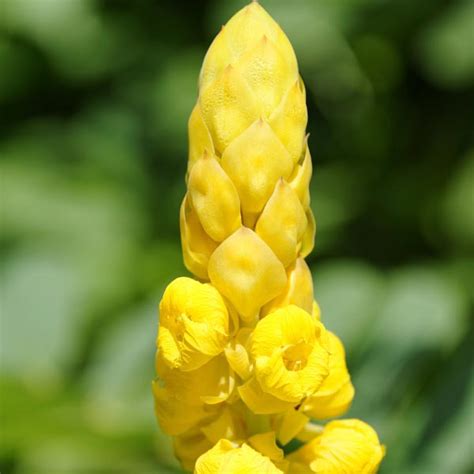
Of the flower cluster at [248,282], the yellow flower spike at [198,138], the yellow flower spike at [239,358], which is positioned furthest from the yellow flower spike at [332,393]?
the yellow flower spike at [198,138]

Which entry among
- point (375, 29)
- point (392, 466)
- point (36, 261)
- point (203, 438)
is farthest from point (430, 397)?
point (375, 29)

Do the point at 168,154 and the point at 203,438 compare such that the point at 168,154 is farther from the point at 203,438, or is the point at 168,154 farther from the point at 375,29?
the point at 203,438

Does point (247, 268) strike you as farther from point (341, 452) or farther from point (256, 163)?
point (341, 452)

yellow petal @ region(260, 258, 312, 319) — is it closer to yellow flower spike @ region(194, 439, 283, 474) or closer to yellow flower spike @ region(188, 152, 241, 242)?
yellow flower spike @ region(188, 152, 241, 242)

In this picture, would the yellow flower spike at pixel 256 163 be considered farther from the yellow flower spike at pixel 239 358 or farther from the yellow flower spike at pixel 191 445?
the yellow flower spike at pixel 191 445

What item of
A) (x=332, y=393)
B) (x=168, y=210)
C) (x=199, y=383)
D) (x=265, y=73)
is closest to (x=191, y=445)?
(x=199, y=383)
